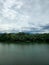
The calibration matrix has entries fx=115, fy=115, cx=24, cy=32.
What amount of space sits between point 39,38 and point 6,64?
37.6m

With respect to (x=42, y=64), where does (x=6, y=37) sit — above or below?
above

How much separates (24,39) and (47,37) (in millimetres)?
9317

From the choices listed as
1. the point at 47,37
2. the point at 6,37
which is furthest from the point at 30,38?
the point at 6,37

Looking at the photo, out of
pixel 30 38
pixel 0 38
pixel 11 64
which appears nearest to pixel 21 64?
pixel 11 64

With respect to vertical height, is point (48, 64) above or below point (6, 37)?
below

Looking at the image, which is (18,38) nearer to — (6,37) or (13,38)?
(13,38)

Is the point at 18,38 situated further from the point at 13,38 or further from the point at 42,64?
the point at 42,64

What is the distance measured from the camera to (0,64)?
9.84 metres

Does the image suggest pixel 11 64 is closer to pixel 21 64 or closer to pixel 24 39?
pixel 21 64

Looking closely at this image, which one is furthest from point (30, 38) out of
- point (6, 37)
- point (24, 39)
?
point (6, 37)

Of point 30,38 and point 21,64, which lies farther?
point 30,38

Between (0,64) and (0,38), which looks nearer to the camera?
(0,64)

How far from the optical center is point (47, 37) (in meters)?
46.0

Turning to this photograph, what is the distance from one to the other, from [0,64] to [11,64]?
3.33ft
